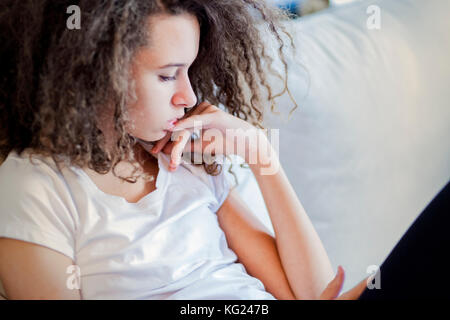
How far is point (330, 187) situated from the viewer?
3.87ft

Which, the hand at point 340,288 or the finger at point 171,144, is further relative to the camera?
the finger at point 171,144

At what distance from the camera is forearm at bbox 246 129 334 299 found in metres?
0.88

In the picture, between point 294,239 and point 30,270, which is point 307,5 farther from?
point 30,270

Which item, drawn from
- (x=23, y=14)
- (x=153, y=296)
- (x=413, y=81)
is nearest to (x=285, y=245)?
(x=153, y=296)

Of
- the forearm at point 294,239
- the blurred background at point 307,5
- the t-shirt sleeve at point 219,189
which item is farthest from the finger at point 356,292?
the blurred background at point 307,5

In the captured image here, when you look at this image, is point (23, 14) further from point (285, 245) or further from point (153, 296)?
point (285, 245)

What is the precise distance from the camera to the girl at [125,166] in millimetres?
711

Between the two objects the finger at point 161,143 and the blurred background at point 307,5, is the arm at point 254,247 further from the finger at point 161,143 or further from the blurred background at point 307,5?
the blurred background at point 307,5

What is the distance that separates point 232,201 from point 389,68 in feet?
2.05

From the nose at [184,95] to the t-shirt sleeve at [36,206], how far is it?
21 cm

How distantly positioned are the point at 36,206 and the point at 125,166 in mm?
180

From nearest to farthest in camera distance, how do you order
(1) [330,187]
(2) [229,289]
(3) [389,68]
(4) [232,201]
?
(2) [229,289] < (4) [232,201] < (1) [330,187] < (3) [389,68]

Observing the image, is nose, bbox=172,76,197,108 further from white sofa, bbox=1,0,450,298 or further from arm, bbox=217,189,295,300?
white sofa, bbox=1,0,450,298

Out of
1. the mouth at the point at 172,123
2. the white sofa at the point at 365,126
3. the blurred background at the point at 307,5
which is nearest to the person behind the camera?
the mouth at the point at 172,123
